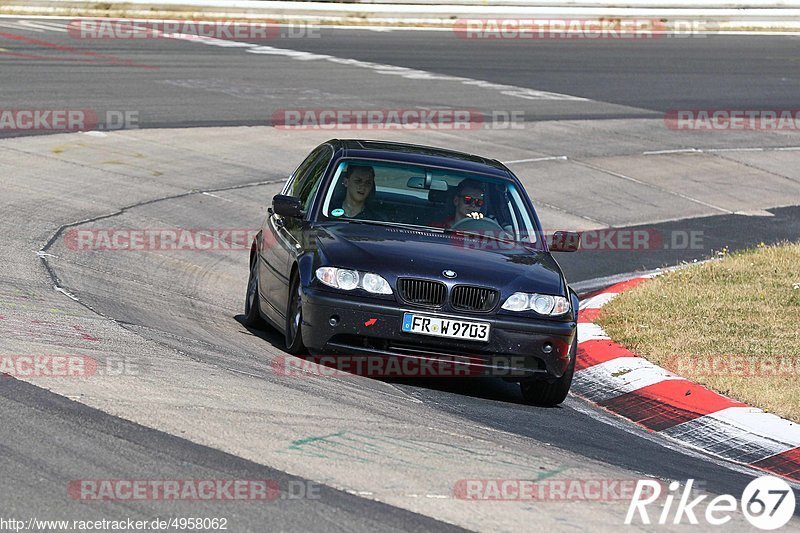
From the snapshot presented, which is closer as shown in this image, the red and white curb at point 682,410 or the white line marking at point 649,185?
the red and white curb at point 682,410

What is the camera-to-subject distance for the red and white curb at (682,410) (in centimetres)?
785

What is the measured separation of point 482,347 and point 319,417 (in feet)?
5.80

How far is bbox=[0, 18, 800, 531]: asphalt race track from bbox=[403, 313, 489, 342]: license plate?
0.39 metres

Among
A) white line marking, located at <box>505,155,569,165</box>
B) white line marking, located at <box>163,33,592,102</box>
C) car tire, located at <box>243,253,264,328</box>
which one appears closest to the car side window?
car tire, located at <box>243,253,264,328</box>

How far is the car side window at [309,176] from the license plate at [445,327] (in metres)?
1.76

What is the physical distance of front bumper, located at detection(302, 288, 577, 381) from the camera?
8234 mm

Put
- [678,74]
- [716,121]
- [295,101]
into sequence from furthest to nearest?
1. [678,74]
2. [716,121]
3. [295,101]

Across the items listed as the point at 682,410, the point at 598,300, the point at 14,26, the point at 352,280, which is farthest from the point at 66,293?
the point at 14,26

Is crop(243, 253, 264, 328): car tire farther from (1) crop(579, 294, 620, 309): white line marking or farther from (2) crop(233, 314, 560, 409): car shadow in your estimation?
(1) crop(579, 294, 620, 309): white line marking

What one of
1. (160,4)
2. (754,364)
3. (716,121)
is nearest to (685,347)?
(754,364)

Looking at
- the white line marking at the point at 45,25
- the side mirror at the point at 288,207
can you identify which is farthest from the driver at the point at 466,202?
the white line marking at the point at 45,25

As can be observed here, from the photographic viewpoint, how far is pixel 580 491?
6.07 m

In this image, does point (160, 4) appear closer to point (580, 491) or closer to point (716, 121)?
point (716, 121)

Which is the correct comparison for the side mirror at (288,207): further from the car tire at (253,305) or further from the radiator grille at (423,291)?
the radiator grille at (423,291)
